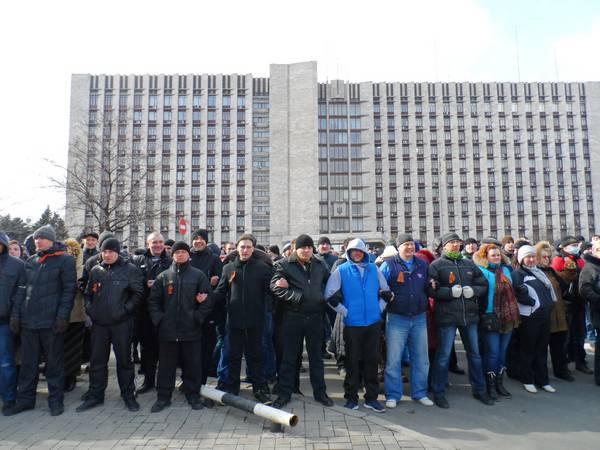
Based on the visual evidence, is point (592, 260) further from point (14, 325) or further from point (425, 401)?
point (14, 325)

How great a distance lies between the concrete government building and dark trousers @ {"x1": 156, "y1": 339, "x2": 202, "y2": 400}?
54560mm

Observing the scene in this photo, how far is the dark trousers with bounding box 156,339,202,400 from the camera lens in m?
5.19

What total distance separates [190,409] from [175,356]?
0.69 metres

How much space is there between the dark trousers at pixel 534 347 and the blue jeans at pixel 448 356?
107 centimetres

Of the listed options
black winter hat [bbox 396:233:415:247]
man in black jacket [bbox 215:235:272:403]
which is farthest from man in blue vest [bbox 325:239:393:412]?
man in black jacket [bbox 215:235:272:403]

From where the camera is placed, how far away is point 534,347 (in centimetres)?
601

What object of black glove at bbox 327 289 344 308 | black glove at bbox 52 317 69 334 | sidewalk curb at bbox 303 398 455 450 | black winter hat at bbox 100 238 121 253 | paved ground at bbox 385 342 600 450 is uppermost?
black winter hat at bbox 100 238 121 253

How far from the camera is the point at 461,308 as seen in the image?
17.7 ft

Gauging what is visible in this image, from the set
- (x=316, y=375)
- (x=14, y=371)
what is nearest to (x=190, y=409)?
(x=316, y=375)

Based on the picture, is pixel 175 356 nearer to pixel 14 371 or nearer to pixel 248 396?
pixel 248 396

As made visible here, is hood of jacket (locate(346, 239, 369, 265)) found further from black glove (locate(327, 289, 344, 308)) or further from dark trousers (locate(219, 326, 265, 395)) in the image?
dark trousers (locate(219, 326, 265, 395))

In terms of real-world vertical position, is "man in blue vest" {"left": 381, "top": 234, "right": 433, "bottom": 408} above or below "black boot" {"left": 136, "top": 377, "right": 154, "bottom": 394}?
above

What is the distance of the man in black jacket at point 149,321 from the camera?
232 inches

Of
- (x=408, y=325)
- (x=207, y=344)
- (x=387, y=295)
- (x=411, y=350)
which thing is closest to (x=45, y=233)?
(x=207, y=344)
